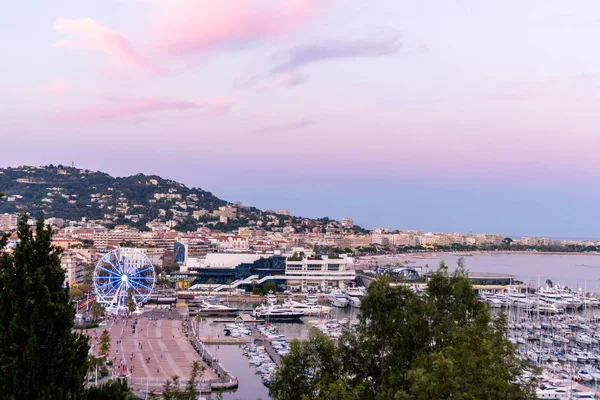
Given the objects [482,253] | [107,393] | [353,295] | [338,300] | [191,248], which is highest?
[191,248]

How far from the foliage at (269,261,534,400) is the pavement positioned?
12192 millimetres

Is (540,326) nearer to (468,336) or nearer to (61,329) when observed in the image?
(468,336)

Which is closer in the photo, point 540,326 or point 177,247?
point 540,326

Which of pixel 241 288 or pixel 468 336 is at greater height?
pixel 468 336

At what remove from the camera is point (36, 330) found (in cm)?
855

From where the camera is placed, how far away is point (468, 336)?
31.8 feet

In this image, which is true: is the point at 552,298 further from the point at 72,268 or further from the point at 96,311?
the point at 72,268

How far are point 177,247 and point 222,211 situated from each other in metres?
67.2

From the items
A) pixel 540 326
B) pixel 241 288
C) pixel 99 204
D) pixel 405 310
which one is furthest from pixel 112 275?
pixel 99 204

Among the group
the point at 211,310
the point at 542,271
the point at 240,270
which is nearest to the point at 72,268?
the point at 211,310

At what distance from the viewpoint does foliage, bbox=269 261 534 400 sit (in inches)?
352

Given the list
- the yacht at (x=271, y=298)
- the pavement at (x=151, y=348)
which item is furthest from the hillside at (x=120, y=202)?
the pavement at (x=151, y=348)

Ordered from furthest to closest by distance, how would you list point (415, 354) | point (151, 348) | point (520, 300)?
1. point (520, 300)
2. point (151, 348)
3. point (415, 354)

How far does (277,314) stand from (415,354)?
31.0m
